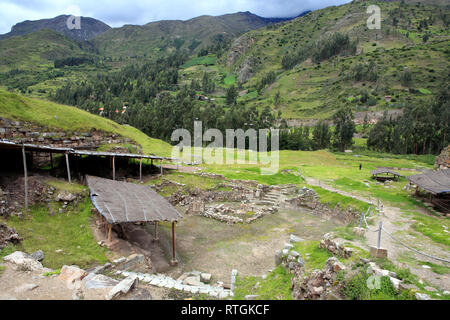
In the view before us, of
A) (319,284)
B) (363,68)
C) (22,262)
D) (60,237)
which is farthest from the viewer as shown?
(363,68)

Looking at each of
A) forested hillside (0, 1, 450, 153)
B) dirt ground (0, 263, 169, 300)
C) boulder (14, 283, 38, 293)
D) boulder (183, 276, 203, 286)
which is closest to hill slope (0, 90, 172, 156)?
dirt ground (0, 263, 169, 300)

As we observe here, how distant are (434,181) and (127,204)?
75.2 ft

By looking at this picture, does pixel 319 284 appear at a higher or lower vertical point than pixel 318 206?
higher

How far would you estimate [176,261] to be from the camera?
1448 cm

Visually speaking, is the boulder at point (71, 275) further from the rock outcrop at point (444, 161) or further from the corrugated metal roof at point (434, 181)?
the rock outcrop at point (444, 161)

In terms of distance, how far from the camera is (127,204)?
15.0 metres

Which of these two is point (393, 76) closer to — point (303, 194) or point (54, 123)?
point (303, 194)

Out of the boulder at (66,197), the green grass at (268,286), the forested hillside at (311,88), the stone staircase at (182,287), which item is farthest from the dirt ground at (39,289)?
the forested hillside at (311,88)

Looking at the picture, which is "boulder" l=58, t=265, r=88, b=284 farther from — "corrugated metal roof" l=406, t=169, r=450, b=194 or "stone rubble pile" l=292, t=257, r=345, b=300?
"corrugated metal roof" l=406, t=169, r=450, b=194

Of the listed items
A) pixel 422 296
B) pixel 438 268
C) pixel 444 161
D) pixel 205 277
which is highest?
pixel 444 161

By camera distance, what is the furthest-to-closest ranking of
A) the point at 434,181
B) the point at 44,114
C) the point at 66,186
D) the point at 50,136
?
1. the point at 44,114
2. the point at 50,136
3. the point at 434,181
4. the point at 66,186

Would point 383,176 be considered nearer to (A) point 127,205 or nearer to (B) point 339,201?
(B) point 339,201

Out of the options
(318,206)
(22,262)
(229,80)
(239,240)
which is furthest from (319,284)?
(229,80)

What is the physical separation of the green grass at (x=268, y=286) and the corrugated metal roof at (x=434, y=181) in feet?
44.5
